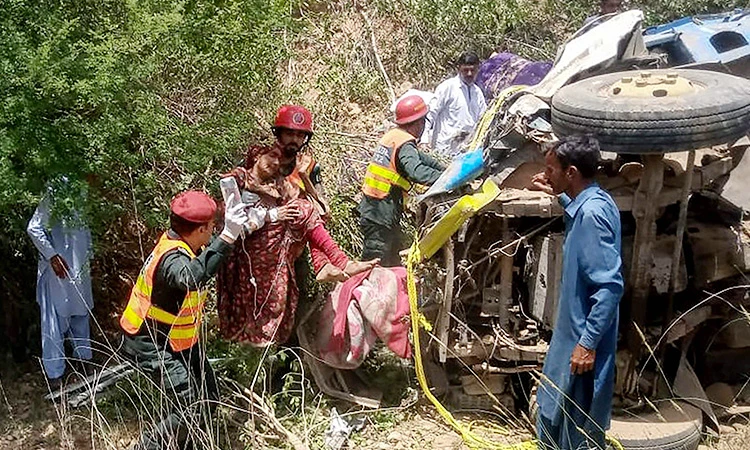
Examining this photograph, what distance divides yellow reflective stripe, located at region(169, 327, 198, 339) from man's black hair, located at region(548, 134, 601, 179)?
205cm

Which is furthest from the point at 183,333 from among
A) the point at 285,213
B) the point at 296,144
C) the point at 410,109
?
the point at 410,109

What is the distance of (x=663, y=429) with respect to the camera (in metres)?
4.57

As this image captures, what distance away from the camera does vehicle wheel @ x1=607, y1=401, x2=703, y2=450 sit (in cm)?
450

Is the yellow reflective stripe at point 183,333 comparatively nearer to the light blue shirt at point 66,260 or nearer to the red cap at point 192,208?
the red cap at point 192,208

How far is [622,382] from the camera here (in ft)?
15.8

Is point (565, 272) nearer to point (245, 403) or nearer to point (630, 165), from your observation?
point (630, 165)

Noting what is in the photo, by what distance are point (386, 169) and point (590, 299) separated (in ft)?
8.43

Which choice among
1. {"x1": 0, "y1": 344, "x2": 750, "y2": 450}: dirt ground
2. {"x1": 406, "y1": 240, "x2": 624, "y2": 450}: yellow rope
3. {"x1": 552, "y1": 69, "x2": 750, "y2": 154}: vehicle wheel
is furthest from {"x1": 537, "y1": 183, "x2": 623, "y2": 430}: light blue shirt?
{"x1": 0, "y1": 344, "x2": 750, "y2": 450}: dirt ground

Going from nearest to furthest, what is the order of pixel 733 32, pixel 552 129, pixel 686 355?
1. pixel 552 129
2. pixel 686 355
3. pixel 733 32

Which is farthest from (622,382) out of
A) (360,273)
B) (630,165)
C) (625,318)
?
(360,273)

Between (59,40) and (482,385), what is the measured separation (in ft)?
10.3

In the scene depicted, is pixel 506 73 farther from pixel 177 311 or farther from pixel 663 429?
pixel 177 311

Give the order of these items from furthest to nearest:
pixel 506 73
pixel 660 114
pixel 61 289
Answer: pixel 506 73 < pixel 61 289 < pixel 660 114

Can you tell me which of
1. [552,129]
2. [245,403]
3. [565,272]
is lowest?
[245,403]
